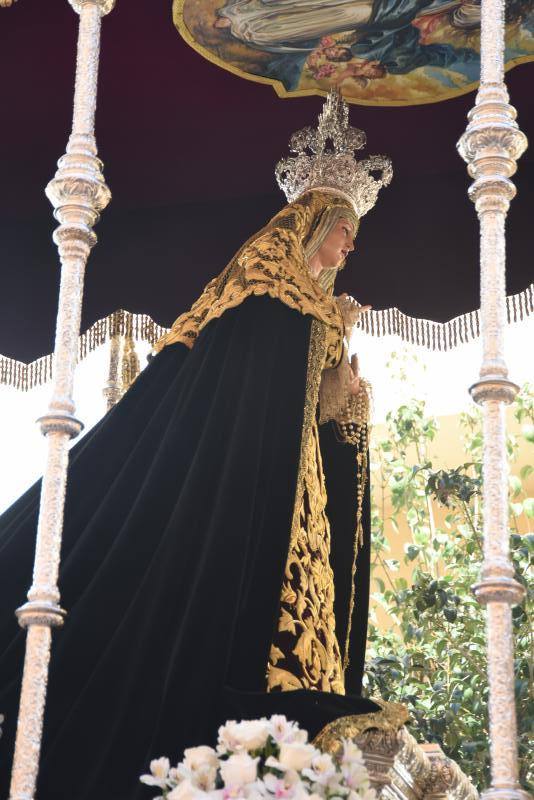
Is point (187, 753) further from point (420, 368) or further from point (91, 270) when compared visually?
point (420, 368)

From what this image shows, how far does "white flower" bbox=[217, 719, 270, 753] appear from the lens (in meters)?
2.63

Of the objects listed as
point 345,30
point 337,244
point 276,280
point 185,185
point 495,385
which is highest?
point 345,30

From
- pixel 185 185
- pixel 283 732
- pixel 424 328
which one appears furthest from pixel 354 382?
pixel 283 732

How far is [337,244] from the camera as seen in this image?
4.25m

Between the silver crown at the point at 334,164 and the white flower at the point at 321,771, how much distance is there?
2131 mm

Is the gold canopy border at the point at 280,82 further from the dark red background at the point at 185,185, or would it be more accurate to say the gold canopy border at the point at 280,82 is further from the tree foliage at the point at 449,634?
the tree foliage at the point at 449,634

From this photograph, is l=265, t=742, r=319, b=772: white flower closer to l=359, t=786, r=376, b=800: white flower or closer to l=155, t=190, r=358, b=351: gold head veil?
l=359, t=786, r=376, b=800: white flower

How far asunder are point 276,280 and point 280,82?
933 mm

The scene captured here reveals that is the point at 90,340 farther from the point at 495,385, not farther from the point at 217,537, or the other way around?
the point at 495,385

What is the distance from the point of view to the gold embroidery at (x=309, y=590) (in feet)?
11.2

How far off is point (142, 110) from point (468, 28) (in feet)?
3.41

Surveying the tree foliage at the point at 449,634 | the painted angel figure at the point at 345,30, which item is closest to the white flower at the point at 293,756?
the tree foliage at the point at 449,634

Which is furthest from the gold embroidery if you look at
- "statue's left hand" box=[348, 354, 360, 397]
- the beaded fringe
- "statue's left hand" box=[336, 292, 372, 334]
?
the beaded fringe

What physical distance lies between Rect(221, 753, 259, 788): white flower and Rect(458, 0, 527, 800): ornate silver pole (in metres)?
0.45
